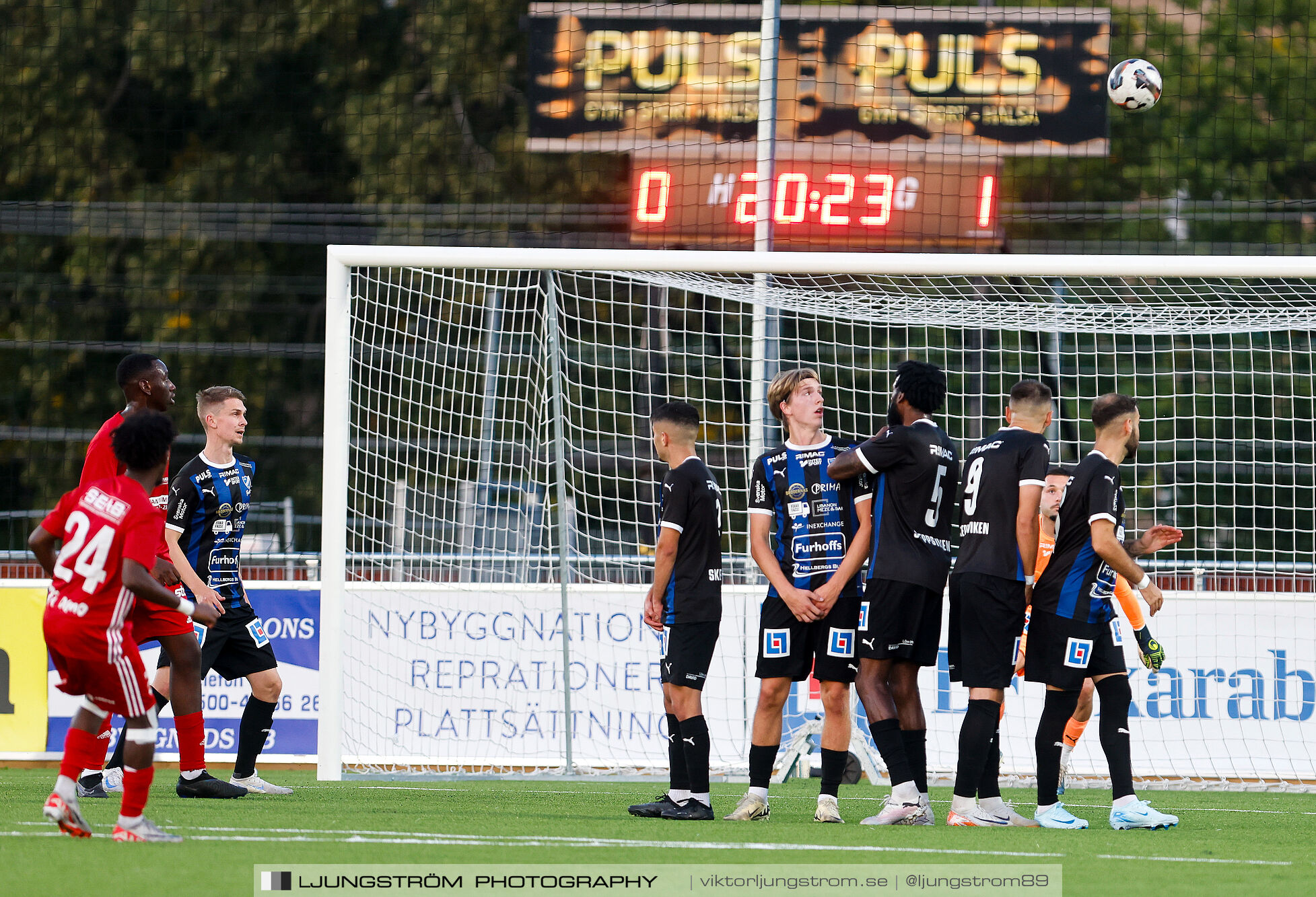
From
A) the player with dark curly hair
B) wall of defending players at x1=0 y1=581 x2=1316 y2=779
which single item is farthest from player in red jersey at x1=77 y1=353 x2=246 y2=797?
the player with dark curly hair

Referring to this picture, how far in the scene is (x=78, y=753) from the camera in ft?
17.1

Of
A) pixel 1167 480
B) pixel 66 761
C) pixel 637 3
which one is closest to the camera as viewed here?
pixel 66 761

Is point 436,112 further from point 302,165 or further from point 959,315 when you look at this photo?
point 959,315

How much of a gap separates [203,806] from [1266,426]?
329 inches

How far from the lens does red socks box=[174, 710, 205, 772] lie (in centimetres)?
661

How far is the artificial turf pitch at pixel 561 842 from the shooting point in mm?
4707

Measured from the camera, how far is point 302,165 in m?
22.6

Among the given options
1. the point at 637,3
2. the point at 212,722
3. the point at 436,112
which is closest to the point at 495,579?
the point at 212,722

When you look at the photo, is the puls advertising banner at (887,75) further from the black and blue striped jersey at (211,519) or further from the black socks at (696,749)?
the black socks at (696,749)

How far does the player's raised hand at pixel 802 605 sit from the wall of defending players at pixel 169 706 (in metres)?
4.90

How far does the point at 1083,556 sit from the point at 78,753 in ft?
12.9

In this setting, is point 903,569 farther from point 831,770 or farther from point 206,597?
point 206,597

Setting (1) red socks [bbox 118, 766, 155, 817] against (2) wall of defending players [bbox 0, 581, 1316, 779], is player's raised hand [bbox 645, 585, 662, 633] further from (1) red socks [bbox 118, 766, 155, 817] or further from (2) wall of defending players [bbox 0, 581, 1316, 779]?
(2) wall of defending players [bbox 0, 581, 1316, 779]

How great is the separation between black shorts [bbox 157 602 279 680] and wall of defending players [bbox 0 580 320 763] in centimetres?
287
